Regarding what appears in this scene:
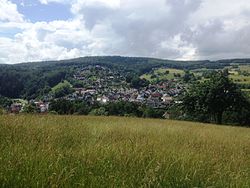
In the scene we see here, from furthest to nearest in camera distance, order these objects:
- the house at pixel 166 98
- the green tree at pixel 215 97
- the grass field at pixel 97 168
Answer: the house at pixel 166 98 < the green tree at pixel 215 97 < the grass field at pixel 97 168

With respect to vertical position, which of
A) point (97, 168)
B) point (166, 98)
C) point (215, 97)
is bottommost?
point (166, 98)

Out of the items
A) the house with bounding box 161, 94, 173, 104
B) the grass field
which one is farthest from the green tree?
the house with bounding box 161, 94, 173, 104

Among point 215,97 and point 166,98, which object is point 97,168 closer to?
point 215,97

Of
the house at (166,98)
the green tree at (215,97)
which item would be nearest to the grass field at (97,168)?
the green tree at (215,97)

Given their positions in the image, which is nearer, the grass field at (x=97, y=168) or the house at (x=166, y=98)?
the grass field at (x=97, y=168)

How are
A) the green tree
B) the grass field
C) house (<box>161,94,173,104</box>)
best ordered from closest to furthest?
the grass field < the green tree < house (<box>161,94,173,104</box>)

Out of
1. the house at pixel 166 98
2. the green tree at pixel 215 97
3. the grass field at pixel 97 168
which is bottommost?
the house at pixel 166 98

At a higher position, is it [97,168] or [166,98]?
[97,168]

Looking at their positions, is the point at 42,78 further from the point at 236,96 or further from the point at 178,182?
the point at 178,182

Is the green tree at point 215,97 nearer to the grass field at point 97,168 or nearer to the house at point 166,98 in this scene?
the grass field at point 97,168

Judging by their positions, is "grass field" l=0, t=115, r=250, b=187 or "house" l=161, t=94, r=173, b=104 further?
"house" l=161, t=94, r=173, b=104

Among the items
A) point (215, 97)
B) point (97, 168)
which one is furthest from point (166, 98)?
point (97, 168)

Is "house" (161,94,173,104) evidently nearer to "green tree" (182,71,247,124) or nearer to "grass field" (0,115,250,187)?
"green tree" (182,71,247,124)

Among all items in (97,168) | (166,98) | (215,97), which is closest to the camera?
(97,168)
